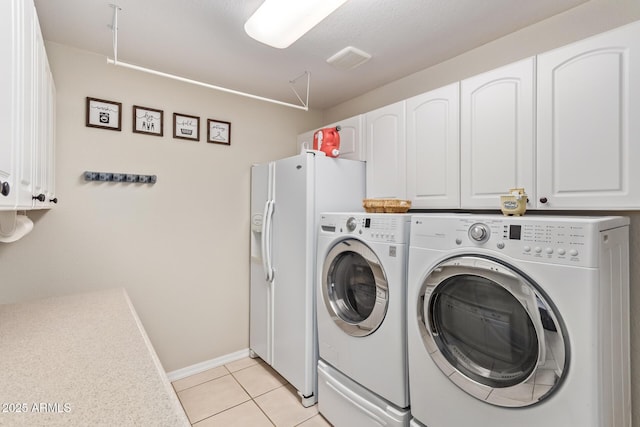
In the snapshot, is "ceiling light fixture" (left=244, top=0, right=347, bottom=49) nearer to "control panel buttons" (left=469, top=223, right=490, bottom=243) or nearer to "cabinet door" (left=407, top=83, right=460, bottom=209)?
"cabinet door" (left=407, top=83, right=460, bottom=209)

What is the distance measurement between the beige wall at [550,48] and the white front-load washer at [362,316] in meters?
1.09

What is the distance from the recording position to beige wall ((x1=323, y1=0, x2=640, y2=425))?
1.43 meters

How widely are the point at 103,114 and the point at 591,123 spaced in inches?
113

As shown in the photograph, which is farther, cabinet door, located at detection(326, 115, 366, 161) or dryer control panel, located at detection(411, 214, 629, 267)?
cabinet door, located at detection(326, 115, 366, 161)

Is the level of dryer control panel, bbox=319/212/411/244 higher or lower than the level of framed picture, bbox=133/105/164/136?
lower

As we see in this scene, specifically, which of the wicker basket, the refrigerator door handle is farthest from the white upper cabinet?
the refrigerator door handle

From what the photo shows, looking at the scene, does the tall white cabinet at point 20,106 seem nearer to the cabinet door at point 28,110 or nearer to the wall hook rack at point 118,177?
the cabinet door at point 28,110

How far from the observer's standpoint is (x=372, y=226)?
5.46 feet

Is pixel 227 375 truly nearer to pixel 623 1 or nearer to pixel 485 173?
pixel 485 173

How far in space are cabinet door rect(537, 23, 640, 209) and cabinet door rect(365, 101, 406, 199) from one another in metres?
0.80

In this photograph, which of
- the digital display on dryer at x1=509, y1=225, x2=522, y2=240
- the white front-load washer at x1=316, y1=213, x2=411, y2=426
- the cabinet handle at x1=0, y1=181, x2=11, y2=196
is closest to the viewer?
the cabinet handle at x1=0, y1=181, x2=11, y2=196

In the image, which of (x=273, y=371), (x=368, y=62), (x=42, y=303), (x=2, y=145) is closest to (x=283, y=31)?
(x=368, y=62)

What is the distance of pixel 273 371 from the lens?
101 inches

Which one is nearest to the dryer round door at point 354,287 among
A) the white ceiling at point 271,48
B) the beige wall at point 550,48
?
the beige wall at point 550,48
